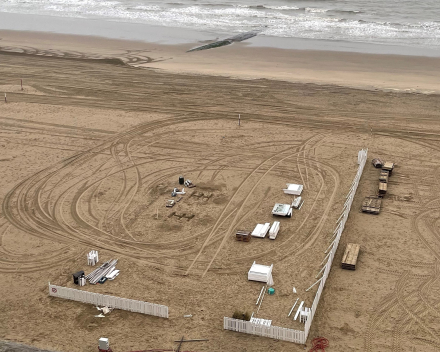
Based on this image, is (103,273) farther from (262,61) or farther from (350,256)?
(262,61)

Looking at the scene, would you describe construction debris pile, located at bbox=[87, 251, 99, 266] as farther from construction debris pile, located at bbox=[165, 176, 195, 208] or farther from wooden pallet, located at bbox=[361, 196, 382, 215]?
wooden pallet, located at bbox=[361, 196, 382, 215]

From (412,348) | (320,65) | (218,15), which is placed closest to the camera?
(412,348)

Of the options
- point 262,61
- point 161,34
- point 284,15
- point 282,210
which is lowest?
point 282,210

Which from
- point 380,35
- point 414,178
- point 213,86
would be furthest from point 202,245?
point 380,35

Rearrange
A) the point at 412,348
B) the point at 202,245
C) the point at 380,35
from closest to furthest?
1. the point at 412,348
2. the point at 202,245
3. the point at 380,35

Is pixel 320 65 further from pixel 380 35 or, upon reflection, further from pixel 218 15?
pixel 218 15

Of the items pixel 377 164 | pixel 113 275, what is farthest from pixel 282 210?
pixel 113 275
